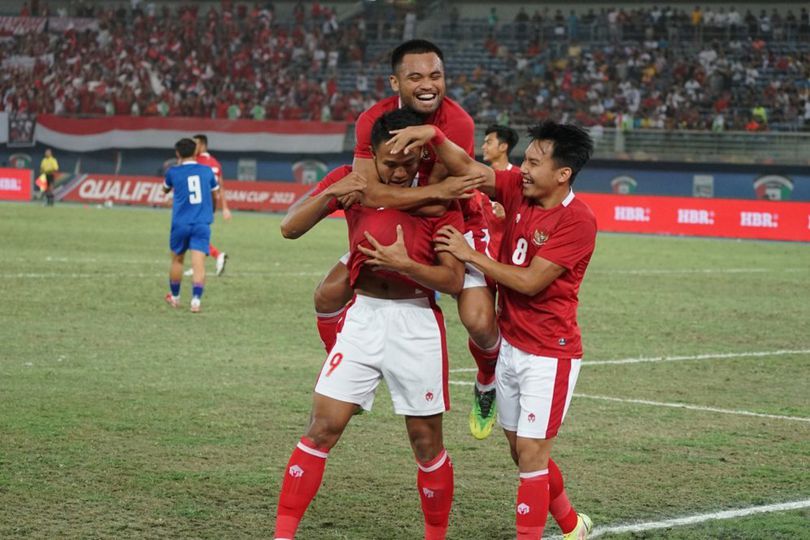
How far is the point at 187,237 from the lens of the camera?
1688 cm

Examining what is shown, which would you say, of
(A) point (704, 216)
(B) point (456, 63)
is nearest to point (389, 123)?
(A) point (704, 216)

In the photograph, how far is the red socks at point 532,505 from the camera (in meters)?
5.76

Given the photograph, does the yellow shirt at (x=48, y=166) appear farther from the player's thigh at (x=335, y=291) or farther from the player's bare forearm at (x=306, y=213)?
the player's bare forearm at (x=306, y=213)

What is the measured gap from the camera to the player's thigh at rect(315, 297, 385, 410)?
5.78 metres

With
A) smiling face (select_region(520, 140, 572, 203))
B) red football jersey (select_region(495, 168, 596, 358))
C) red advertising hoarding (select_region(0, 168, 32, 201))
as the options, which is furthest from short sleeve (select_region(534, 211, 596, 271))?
red advertising hoarding (select_region(0, 168, 32, 201))

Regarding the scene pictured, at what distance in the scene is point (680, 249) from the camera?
29281 millimetres

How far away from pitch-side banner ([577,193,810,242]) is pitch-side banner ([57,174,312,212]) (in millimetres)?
10969

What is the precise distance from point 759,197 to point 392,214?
34.2 metres

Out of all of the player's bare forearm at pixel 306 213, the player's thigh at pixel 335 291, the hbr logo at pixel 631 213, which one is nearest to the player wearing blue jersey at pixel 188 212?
the player's thigh at pixel 335 291

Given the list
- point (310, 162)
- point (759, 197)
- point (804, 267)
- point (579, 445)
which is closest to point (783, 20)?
point (759, 197)

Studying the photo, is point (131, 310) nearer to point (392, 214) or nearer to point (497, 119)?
point (392, 214)

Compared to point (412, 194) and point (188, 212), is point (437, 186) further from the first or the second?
point (188, 212)

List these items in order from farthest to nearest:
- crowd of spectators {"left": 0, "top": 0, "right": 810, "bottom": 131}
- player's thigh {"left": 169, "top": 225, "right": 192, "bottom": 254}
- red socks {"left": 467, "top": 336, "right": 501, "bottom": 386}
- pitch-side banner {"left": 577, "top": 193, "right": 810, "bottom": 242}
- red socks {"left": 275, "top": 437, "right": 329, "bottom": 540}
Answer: crowd of spectators {"left": 0, "top": 0, "right": 810, "bottom": 131}, pitch-side banner {"left": 577, "top": 193, "right": 810, "bottom": 242}, player's thigh {"left": 169, "top": 225, "right": 192, "bottom": 254}, red socks {"left": 467, "top": 336, "right": 501, "bottom": 386}, red socks {"left": 275, "top": 437, "right": 329, "bottom": 540}

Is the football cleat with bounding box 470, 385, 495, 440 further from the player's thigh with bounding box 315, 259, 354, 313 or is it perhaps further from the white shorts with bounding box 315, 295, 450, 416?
the player's thigh with bounding box 315, 259, 354, 313
